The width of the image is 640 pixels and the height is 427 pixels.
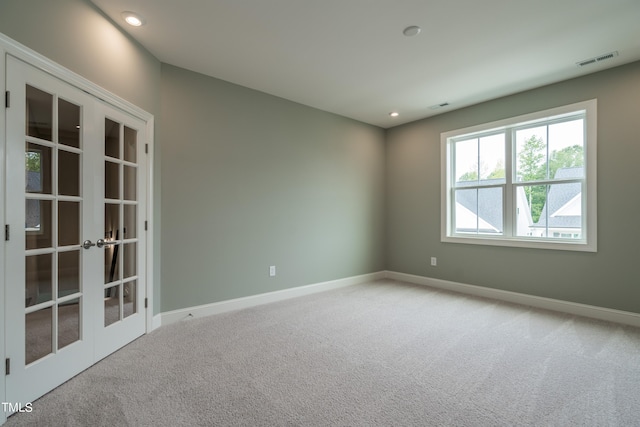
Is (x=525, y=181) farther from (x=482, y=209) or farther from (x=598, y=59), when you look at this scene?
(x=598, y=59)

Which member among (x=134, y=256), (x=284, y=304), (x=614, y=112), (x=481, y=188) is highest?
(x=614, y=112)

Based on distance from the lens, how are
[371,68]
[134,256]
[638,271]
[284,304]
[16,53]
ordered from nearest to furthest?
[16,53] < [134,256] < [638,271] < [371,68] < [284,304]

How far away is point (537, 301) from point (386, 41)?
3.68 m

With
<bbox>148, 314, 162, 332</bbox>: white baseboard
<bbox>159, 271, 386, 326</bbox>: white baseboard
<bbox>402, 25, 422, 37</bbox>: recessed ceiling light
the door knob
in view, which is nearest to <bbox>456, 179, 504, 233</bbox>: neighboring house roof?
<bbox>159, 271, 386, 326</bbox>: white baseboard

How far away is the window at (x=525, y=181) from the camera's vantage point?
11.6 feet

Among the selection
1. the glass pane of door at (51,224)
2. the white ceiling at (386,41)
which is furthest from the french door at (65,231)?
the white ceiling at (386,41)

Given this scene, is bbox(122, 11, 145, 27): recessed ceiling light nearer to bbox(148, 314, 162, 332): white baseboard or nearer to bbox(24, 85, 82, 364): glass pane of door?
bbox(24, 85, 82, 364): glass pane of door

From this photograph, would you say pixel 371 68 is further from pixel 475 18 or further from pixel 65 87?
pixel 65 87

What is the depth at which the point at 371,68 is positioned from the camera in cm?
333

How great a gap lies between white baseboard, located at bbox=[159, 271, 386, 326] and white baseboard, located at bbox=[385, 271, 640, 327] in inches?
44.4

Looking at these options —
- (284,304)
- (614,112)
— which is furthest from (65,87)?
(614,112)

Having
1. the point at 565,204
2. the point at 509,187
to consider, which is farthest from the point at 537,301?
the point at 509,187

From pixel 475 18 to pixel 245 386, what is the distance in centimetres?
340

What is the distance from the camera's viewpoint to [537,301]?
3787mm
